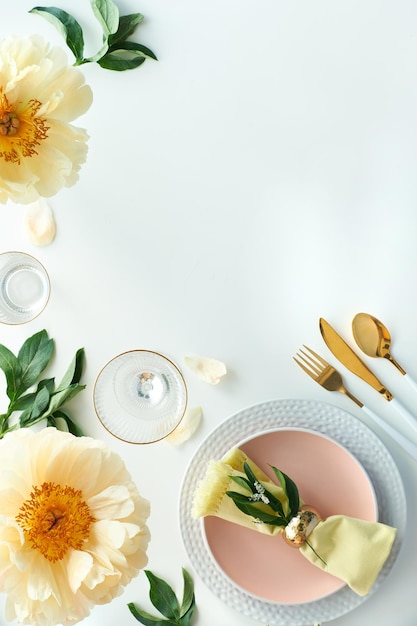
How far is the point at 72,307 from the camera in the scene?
1.09 m

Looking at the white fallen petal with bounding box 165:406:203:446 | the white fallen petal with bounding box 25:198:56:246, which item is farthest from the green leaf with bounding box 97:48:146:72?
the white fallen petal with bounding box 165:406:203:446

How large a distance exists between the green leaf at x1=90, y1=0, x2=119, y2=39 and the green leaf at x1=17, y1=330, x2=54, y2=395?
48 cm

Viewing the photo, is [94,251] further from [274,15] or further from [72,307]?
[274,15]

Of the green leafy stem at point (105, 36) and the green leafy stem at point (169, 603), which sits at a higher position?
the green leafy stem at point (105, 36)

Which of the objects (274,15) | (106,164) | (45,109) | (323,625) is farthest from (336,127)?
(323,625)

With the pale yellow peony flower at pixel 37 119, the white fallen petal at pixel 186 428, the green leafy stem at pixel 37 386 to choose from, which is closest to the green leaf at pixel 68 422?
the green leafy stem at pixel 37 386

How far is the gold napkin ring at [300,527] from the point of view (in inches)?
39.1

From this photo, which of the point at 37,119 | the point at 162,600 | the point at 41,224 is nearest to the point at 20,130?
the point at 37,119

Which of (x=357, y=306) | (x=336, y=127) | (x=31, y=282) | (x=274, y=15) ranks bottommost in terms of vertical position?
(x=31, y=282)

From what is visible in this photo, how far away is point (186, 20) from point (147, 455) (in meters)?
0.68

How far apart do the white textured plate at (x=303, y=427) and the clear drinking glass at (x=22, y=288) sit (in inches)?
13.4

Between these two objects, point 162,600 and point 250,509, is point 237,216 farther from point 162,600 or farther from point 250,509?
point 162,600

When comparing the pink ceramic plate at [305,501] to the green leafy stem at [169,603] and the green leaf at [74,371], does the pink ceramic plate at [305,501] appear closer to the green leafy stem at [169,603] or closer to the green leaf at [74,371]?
the green leafy stem at [169,603]

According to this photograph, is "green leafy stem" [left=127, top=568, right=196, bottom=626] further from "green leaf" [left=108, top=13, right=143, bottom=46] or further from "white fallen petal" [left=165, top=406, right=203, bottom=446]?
"green leaf" [left=108, top=13, right=143, bottom=46]
